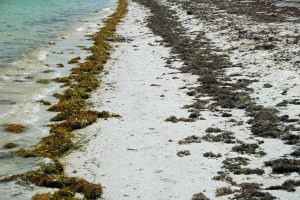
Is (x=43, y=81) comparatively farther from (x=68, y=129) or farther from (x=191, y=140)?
(x=191, y=140)

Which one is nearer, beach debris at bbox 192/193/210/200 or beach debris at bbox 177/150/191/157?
beach debris at bbox 192/193/210/200

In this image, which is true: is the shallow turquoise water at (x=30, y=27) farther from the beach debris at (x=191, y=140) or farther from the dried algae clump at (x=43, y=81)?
the beach debris at (x=191, y=140)

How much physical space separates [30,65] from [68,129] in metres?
13.6

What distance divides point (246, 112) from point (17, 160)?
32.2 feet

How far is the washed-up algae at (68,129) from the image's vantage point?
1267 cm

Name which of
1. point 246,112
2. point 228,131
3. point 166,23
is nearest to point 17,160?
point 228,131

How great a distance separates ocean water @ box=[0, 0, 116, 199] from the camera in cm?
1621

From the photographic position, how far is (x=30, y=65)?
2995 centimetres

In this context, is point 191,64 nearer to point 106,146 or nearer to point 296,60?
point 296,60

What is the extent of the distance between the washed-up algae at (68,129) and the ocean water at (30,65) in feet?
1.71

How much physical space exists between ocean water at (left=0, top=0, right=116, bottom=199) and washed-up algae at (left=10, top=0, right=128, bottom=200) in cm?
52

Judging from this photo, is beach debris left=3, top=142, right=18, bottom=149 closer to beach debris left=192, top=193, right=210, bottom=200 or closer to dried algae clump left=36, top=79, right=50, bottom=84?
beach debris left=192, top=193, right=210, bottom=200

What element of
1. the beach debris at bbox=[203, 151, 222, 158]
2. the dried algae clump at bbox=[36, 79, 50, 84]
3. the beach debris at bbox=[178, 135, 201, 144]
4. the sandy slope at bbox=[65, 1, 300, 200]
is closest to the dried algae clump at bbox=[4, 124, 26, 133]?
the sandy slope at bbox=[65, 1, 300, 200]

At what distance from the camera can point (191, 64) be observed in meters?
28.2
